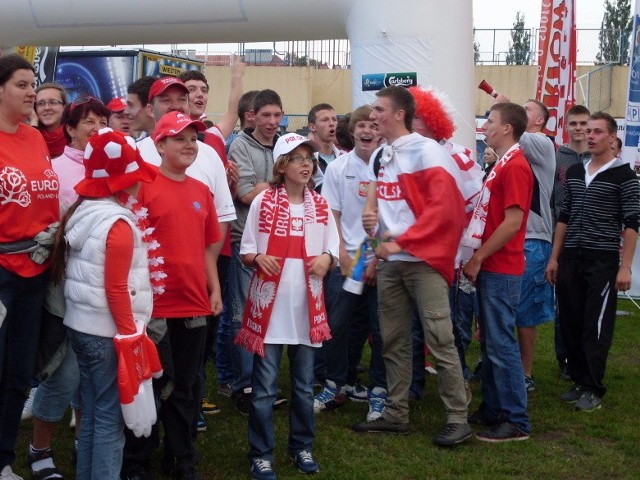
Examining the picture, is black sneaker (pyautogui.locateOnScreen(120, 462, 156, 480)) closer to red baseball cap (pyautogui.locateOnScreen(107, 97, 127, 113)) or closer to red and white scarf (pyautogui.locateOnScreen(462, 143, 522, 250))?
red baseball cap (pyautogui.locateOnScreen(107, 97, 127, 113))

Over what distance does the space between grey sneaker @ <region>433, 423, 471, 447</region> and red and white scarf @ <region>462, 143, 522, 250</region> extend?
3.49ft

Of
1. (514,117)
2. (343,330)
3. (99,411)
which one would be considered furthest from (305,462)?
(514,117)

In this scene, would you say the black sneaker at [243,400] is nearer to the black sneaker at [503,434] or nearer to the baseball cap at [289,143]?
the black sneaker at [503,434]

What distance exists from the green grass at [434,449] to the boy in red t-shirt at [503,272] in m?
0.21

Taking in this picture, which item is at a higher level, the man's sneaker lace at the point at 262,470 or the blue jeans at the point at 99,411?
the blue jeans at the point at 99,411

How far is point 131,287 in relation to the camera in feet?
11.8

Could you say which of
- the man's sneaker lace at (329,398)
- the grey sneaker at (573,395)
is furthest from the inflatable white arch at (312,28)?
the man's sneaker lace at (329,398)

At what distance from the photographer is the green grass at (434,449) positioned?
4617mm

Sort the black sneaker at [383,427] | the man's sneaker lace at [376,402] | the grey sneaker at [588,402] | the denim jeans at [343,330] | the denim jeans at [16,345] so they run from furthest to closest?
1. the grey sneaker at [588,402]
2. the denim jeans at [343,330]
3. the man's sneaker lace at [376,402]
4. the black sneaker at [383,427]
5. the denim jeans at [16,345]

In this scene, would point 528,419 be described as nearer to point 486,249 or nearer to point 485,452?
point 485,452

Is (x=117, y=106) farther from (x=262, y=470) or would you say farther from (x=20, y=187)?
(x=262, y=470)

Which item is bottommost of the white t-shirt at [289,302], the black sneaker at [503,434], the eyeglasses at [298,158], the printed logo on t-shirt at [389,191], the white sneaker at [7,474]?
the black sneaker at [503,434]

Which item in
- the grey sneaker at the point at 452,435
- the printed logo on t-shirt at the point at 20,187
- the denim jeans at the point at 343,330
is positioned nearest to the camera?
the printed logo on t-shirt at the point at 20,187

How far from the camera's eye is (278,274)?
14.8 ft
